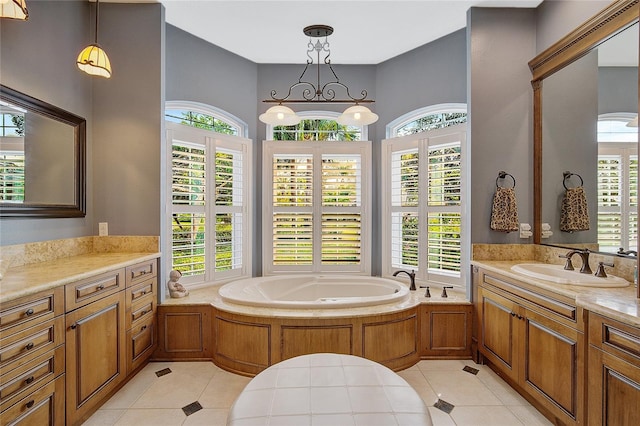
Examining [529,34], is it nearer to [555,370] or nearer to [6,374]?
[555,370]

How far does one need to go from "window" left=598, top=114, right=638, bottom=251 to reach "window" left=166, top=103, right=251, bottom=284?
10.6ft

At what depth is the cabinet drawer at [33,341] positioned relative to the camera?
1.47 metres

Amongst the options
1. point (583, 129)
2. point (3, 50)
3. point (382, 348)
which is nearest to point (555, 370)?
point (382, 348)

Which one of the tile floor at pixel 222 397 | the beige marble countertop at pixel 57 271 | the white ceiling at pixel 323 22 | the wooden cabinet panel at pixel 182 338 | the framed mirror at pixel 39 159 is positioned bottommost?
the tile floor at pixel 222 397

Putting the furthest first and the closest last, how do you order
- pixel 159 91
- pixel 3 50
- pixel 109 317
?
pixel 159 91 < pixel 109 317 < pixel 3 50

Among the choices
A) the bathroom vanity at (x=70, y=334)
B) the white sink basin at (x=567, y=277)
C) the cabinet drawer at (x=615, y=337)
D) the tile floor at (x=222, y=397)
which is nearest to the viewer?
the cabinet drawer at (x=615, y=337)

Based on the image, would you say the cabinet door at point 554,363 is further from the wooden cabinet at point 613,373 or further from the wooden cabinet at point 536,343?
the wooden cabinet at point 613,373

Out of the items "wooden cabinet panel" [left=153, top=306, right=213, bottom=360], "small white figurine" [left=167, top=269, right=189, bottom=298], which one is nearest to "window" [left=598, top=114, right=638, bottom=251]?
"wooden cabinet panel" [left=153, top=306, right=213, bottom=360]

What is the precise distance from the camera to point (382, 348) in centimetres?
259

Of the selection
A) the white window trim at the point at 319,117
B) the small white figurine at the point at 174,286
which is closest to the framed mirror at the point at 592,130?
the white window trim at the point at 319,117

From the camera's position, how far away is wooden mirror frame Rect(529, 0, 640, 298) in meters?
2.11

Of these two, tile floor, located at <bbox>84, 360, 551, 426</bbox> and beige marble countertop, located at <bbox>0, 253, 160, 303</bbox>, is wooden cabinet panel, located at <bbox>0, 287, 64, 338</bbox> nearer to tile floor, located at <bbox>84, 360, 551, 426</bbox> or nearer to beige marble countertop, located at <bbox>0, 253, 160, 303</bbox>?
beige marble countertop, located at <bbox>0, 253, 160, 303</bbox>

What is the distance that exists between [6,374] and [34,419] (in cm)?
33

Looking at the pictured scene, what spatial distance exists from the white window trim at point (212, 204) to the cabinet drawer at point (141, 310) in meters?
0.49
